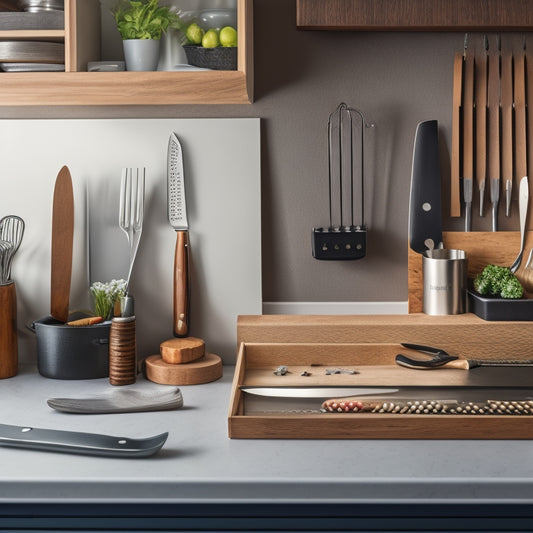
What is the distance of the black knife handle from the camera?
5.72 ft

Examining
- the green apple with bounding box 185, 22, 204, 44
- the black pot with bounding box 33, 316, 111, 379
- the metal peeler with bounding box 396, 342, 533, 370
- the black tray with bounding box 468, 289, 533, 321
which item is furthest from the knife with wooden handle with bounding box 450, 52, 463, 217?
the black pot with bounding box 33, 316, 111, 379

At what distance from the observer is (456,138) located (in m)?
1.76

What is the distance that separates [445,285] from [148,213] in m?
0.71

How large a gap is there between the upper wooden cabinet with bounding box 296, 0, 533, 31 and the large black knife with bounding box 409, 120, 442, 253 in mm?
230

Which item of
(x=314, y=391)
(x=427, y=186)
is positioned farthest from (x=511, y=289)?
(x=314, y=391)

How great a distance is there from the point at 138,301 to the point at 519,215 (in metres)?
0.93

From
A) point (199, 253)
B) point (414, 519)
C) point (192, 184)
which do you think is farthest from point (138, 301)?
point (414, 519)

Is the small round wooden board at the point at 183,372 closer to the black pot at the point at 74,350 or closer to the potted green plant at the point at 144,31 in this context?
the black pot at the point at 74,350

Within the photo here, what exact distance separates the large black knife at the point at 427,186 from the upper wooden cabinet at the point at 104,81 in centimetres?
44

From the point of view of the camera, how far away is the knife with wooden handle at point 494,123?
1742 mm

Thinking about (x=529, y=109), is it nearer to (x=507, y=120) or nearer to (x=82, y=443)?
(x=507, y=120)

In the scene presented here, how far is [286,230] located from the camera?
180cm

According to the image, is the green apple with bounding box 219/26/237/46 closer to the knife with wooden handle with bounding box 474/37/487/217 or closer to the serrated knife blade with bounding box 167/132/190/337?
the serrated knife blade with bounding box 167/132/190/337

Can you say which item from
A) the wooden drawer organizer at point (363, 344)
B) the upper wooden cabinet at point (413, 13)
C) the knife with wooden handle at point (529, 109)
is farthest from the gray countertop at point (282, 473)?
the upper wooden cabinet at point (413, 13)
